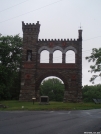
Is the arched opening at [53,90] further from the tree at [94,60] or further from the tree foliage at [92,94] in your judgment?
the tree at [94,60]

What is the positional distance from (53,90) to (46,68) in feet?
170

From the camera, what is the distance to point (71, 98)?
126 feet

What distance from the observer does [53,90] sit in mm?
90312

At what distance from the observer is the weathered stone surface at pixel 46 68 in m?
38.6

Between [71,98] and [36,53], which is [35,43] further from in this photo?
[71,98]

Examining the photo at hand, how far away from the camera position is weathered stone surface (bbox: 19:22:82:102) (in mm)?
38562

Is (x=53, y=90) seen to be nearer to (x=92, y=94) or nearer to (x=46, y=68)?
(x=92, y=94)

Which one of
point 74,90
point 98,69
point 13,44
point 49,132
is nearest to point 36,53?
point 13,44

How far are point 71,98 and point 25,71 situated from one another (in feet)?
29.7

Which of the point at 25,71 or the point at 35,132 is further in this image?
the point at 25,71

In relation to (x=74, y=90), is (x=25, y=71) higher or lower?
higher

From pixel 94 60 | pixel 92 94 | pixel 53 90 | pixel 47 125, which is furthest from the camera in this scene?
pixel 92 94

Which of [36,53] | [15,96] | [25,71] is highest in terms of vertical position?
[36,53]

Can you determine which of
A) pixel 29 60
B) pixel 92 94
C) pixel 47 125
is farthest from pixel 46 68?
pixel 92 94
